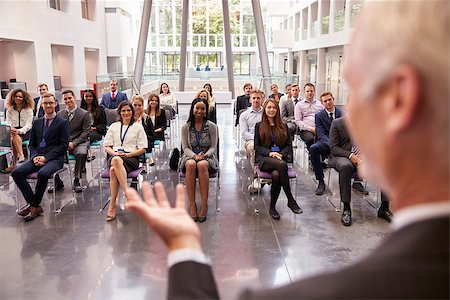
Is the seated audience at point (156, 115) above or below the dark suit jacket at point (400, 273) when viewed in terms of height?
below

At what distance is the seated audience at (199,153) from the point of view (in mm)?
5297

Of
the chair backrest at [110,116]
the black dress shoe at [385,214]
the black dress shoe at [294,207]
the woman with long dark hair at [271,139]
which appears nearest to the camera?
the black dress shoe at [385,214]

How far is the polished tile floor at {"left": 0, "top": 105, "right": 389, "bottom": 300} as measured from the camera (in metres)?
3.63

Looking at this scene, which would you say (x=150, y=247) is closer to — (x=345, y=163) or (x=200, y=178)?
(x=200, y=178)

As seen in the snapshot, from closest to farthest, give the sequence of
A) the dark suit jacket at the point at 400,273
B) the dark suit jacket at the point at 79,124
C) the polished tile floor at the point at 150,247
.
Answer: the dark suit jacket at the point at 400,273
the polished tile floor at the point at 150,247
the dark suit jacket at the point at 79,124

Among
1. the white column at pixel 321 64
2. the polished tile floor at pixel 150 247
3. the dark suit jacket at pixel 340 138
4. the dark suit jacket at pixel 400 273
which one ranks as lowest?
the polished tile floor at pixel 150 247

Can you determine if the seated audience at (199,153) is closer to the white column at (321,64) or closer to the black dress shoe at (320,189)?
the black dress shoe at (320,189)

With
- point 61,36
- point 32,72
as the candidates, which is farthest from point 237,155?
point 61,36

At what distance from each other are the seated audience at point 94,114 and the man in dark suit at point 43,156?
158cm

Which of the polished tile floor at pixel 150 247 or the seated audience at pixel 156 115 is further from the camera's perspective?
the seated audience at pixel 156 115

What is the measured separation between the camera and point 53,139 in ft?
18.2

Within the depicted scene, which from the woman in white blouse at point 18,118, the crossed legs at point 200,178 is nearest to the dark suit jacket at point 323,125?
the crossed legs at point 200,178

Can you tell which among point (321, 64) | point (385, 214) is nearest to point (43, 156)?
point (385, 214)

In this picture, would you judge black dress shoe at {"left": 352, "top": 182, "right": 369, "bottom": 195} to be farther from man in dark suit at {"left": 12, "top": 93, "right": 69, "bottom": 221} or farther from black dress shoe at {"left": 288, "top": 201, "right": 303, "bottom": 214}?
man in dark suit at {"left": 12, "top": 93, "right": 69, "bottom": 221}
